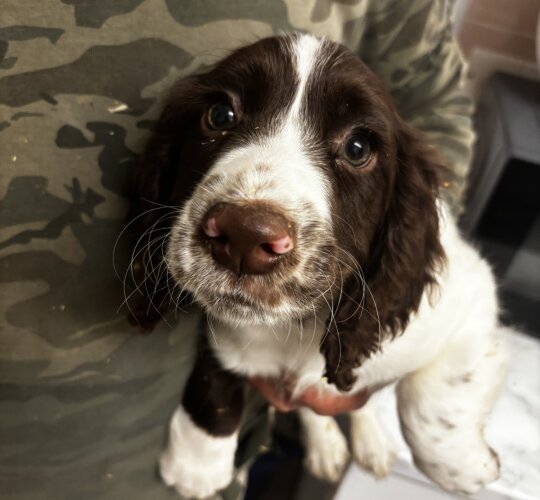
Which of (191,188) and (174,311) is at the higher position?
(191,188)

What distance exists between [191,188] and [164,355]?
389 mm

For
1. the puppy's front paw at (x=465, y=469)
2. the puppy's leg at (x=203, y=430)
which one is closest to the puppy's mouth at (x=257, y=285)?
the puppy's leg at (x=203, y=430)

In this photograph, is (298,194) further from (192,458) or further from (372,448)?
(372,448)

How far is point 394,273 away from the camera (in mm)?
1161

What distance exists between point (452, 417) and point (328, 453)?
622 millimetres

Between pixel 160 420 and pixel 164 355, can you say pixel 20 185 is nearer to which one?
pixel 164 355

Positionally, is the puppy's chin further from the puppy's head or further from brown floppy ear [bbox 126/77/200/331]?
brown floppy ear [bbox 126/77/200/331]

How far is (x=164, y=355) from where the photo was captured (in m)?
1.25

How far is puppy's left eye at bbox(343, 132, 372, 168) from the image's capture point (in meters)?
1.07

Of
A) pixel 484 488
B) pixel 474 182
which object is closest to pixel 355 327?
pixel 484 488

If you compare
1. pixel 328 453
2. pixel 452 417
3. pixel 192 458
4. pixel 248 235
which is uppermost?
pixel 248 235

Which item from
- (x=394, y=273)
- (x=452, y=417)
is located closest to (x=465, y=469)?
(x=452, y=417)

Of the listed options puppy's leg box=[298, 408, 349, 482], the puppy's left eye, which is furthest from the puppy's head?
puppy's leg box=[298, 408, 349, 482]

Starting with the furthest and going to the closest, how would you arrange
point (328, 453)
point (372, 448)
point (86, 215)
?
point (328, 453)
point (372, 448)
point (86, 215)
